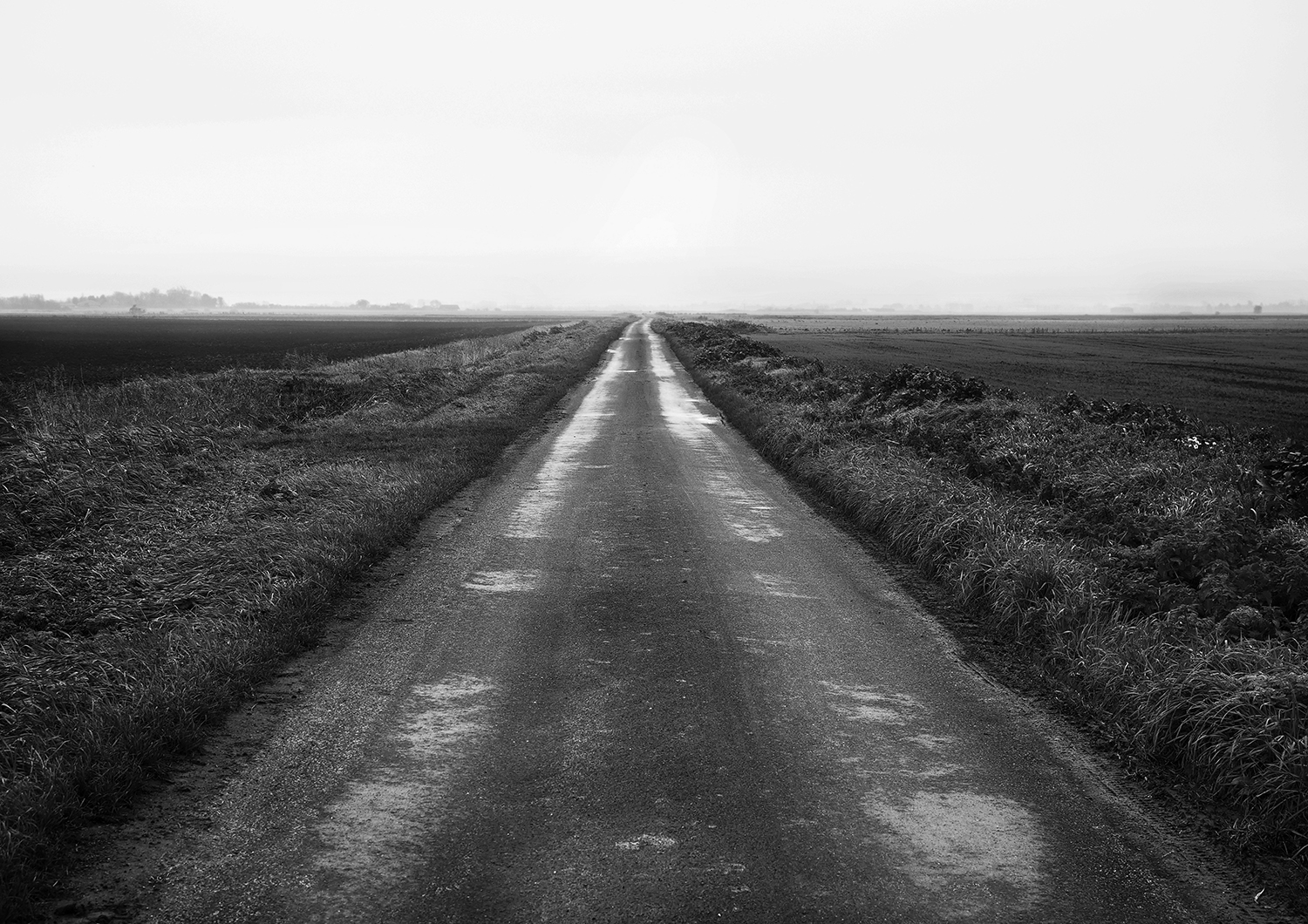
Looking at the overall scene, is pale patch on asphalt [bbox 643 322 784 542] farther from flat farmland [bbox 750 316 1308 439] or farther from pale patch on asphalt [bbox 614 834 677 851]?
flat farmland [bbox 750 316 1308 439]

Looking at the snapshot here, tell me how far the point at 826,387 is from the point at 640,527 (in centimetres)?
1516

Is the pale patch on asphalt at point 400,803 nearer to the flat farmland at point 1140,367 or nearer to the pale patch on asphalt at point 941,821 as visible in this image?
the pale patch on asphalt at point 941,821

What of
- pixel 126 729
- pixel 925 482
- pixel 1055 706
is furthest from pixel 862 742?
pixel 925 482

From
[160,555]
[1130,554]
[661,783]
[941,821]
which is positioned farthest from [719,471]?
[941,821]

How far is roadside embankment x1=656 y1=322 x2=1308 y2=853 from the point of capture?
499 centimetres

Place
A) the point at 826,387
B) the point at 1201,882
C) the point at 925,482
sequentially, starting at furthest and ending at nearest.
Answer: the point at 826,387, the point at 925,482, the point at 1201,882

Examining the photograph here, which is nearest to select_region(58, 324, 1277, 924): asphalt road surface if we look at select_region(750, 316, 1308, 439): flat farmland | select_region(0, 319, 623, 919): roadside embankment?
select_region(0, 319, 623, 919): roadside embankment

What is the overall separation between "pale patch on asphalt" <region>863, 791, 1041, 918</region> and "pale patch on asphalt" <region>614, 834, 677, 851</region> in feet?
3.51

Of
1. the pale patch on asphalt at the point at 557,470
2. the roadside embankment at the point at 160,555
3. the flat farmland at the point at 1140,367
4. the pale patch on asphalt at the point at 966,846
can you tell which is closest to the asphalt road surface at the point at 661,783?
the pale patch on asphalt at the point at 966,846

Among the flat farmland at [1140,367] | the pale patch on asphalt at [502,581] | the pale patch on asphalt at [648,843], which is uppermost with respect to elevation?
the flat farmland at [1140,367]

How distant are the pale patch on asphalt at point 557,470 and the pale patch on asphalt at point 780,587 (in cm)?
285

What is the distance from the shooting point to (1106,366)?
4653 cm

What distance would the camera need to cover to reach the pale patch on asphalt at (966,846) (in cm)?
370

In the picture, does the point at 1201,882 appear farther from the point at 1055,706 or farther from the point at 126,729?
the point at 126,729
